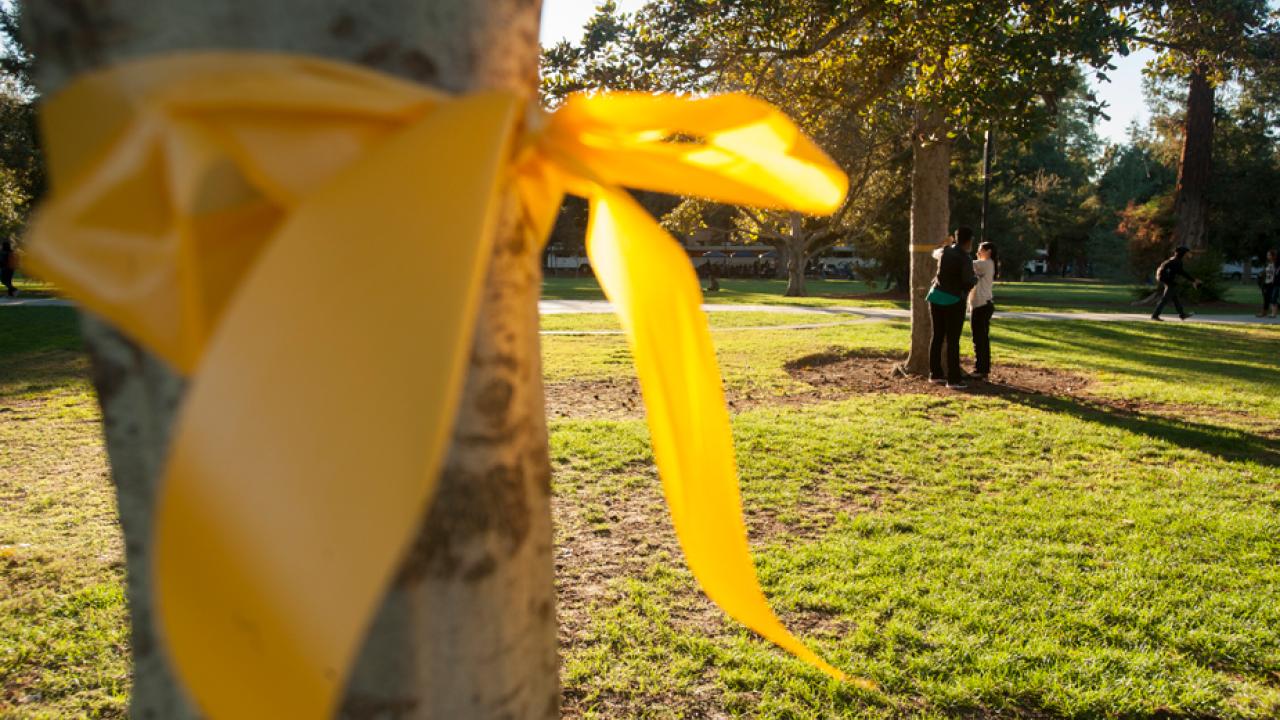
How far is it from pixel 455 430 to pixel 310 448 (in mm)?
204

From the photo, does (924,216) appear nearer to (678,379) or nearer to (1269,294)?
(678,379)

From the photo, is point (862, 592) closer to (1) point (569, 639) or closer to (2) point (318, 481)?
(1) point (569, 639)

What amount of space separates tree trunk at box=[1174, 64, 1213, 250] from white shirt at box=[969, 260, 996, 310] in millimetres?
18614

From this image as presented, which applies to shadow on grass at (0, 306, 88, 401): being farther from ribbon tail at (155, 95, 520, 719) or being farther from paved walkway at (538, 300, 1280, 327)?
ribbon tail at (155, 95, 520, 719)

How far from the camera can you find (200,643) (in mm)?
789

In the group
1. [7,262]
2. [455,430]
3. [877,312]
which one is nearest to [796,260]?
[877,312]

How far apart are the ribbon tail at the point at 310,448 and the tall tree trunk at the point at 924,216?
9407mm

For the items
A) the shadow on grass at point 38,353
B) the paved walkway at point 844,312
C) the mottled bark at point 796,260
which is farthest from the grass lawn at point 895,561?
the mottled bark at point 796,260

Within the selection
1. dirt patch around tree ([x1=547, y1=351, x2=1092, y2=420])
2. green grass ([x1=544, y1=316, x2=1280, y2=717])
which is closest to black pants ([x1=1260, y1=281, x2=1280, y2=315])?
dirt patch around tree ([x1=547, y1=351, x2=1092, y2=420])

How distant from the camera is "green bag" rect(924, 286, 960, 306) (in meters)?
9.01

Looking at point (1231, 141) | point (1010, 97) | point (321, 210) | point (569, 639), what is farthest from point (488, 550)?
point (1231, 141)

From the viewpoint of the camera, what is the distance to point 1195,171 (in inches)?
918

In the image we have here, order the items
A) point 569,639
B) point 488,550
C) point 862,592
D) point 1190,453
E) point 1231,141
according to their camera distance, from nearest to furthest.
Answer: point 488,550, point 569,639, point 862,592, point 1190,453, point 1231,141

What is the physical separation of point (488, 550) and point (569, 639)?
2647mm
